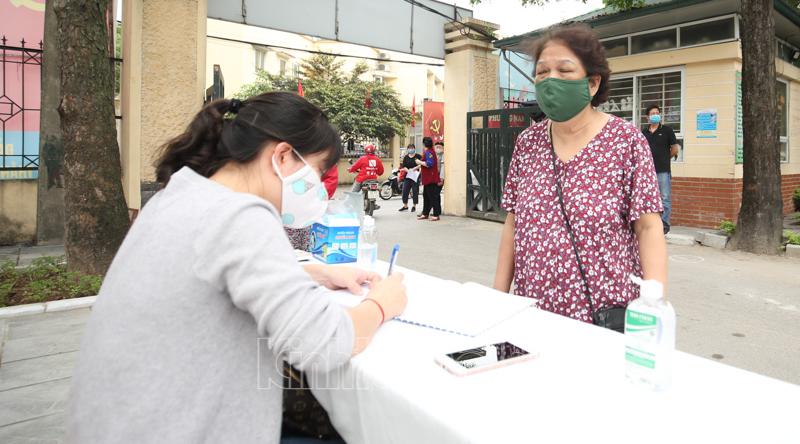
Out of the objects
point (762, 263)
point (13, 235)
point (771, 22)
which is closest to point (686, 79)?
point (771, 22)

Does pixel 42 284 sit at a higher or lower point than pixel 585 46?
lower

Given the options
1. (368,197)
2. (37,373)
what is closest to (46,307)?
(37,373)

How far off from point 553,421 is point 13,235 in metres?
8.58

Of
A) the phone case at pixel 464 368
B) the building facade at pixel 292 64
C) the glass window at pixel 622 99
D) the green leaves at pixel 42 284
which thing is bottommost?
the green leaves at pixel 42 284

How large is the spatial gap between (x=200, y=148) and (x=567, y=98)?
4.33 ft

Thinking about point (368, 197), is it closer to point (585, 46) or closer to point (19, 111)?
point (19, 111)

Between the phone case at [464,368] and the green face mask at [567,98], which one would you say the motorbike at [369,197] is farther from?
the phone case at [464,368]

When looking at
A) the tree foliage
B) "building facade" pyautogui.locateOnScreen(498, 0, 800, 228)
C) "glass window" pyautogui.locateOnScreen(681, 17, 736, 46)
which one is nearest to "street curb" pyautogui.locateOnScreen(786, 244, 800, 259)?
"building facade" pyautogui.locateOnScreen(498, 0, 800, 228)

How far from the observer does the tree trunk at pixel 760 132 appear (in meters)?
6.74

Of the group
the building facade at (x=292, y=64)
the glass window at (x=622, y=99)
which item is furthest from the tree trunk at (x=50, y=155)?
the building facade at (x=292, y=64)

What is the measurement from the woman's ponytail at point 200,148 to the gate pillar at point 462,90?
997 centimetres

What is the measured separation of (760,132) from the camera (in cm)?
685

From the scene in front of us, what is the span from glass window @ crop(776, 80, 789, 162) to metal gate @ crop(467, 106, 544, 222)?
5.14 metres

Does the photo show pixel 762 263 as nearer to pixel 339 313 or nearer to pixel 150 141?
pixel 339 313
